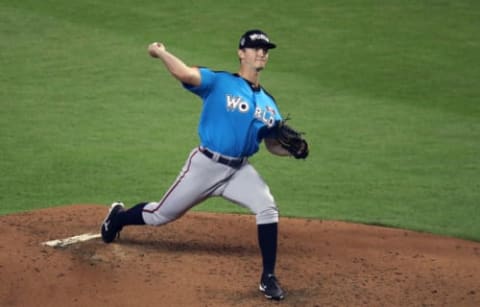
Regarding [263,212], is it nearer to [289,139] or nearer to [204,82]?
[289,139]

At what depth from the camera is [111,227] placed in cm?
758

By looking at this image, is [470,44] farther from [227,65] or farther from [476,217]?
[476,217]

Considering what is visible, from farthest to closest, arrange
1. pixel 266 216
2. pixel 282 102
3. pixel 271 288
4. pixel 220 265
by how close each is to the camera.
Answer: pixel 282 102
pixel 220 265
pixel 266 216
pixel 271 288

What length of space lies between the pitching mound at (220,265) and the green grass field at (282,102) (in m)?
0.69

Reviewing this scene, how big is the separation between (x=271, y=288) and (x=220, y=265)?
0.72m

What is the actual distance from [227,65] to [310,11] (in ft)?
10.3

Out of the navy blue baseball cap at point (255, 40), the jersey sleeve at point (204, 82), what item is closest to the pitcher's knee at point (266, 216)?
the jersey sleeve at point (204, 82)

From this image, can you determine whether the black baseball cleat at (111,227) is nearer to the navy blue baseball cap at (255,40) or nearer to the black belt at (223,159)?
the black belt at (223,159)

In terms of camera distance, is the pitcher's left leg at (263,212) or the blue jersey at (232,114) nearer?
the pitcher's left leg at (263,212)

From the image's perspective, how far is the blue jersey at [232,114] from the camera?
6.99m

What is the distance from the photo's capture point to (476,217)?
9.01 metres

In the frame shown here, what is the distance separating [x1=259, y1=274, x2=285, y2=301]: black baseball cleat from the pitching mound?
63mm

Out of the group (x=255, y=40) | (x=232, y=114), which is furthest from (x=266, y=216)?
(x=255, y=40)

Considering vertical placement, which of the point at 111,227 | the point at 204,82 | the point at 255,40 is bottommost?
the point at 111,227
